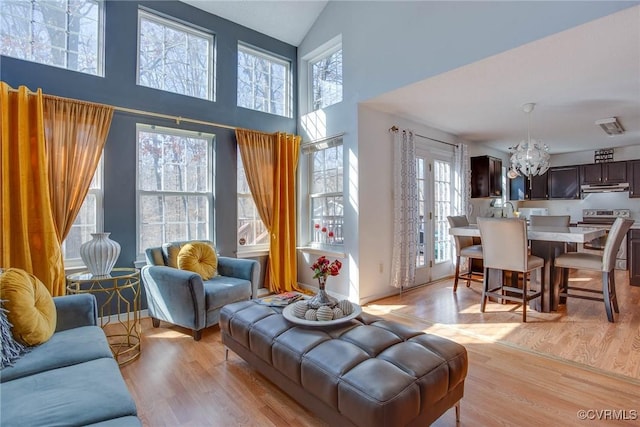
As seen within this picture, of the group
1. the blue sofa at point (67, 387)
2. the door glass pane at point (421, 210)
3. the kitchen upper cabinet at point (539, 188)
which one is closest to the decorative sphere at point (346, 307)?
the blue sofa at point (67, 387)

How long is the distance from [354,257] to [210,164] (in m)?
2.16

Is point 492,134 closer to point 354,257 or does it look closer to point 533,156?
point 533,156

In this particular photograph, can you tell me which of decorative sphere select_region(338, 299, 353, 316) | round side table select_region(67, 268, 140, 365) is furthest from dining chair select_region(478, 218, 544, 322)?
round side table select_region(67, 268, 140, 365)

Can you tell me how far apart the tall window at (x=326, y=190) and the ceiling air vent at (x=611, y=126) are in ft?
12.0

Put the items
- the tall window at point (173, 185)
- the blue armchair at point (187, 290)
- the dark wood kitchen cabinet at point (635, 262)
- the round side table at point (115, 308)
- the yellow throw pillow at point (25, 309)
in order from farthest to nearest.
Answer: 1. the dark wood kitchen cabinet at point (635, 262)
2. the tall window at point (173, 185)
3. the blue armchair at point (187, 290)
4. the round side table at point (115, 308)
5. the yellow throw pillow at point (25, 309)

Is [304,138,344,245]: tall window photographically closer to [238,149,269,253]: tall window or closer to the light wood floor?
[238,149,269,253]: tall window

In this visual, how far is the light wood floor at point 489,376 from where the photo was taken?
1758 mm

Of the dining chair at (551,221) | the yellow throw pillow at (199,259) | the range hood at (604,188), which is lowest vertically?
the yellow throw pillow at (199,259)

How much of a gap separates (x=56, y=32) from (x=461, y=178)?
554 centimetres

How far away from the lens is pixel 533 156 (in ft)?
12.6

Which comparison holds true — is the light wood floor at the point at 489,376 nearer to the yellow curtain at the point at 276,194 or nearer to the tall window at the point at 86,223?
the tall window at the point at 86,223

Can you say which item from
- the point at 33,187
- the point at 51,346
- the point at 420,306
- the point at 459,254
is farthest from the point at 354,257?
the point at 33,187

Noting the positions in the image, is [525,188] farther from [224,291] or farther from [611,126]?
[224,291]
